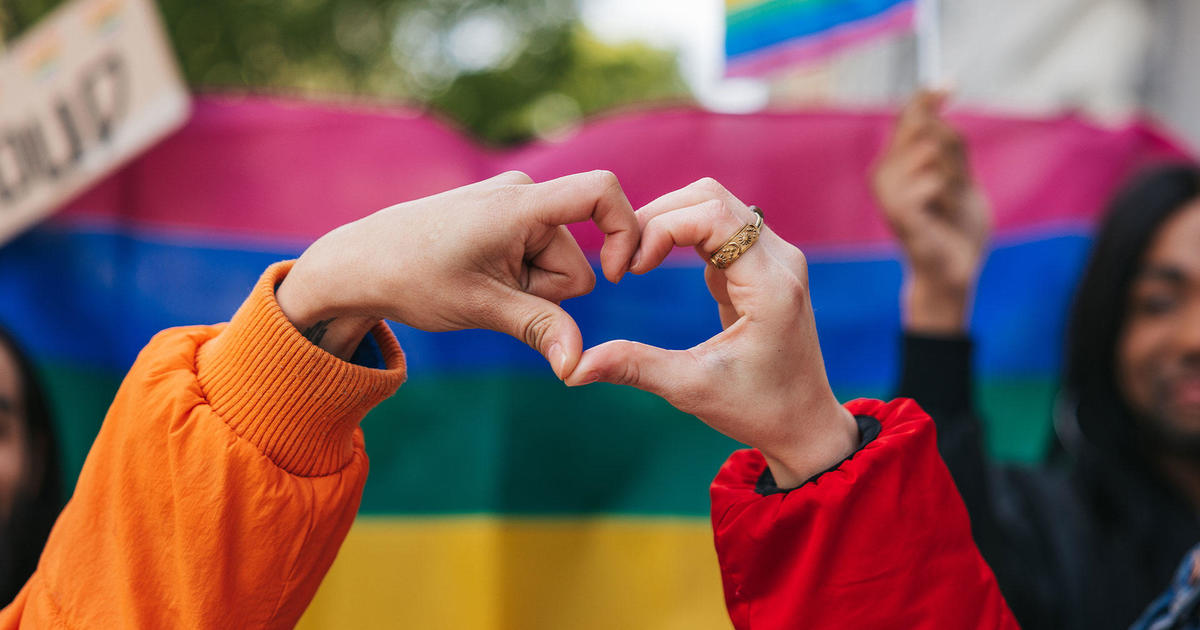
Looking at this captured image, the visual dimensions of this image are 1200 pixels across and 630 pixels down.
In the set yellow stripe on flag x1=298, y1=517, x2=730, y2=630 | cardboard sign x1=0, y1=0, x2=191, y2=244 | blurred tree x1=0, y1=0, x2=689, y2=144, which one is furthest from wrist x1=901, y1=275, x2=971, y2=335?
blurred tree x1=0, y1=0, x2=689, y2=144

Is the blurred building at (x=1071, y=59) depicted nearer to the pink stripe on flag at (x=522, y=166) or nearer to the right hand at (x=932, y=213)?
the pink stripe on flag at (x=522, y=166)

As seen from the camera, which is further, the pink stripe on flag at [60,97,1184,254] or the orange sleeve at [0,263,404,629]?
the pink stripe on flag at [60,97,1184,254]

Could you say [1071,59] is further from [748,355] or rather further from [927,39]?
[748,355]

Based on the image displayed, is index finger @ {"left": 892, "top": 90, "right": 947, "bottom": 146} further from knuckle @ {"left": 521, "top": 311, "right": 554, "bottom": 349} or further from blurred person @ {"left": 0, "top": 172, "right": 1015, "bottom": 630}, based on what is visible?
knuckle @ {"left": 521, "top": 311, "right": 554, "bottom": 349}

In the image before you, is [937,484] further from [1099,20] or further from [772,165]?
[1099,20]

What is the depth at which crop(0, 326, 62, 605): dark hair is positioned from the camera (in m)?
1.04

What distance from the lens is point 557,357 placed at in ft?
1.93

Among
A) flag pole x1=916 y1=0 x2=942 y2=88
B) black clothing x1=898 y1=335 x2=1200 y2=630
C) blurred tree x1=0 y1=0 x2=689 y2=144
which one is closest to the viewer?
black clothing x1=898 y1=335 x2=1200 y2=630

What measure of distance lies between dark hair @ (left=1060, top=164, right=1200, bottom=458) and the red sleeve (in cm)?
110

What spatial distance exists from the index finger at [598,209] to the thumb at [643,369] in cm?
5

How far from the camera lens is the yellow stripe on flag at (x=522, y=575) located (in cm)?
141

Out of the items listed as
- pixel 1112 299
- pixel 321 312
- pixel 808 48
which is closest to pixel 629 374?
pixel 321 312

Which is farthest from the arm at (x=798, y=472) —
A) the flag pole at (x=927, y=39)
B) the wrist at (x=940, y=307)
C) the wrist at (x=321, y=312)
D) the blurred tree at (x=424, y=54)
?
the blurred tree at (x=424, y=54)

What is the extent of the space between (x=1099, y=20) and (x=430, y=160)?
6.39 feet
